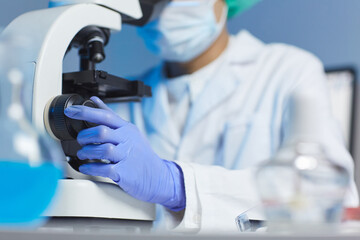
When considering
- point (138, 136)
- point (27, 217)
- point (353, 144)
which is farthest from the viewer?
point (353, 144)

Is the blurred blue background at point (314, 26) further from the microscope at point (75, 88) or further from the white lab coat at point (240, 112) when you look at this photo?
the microscope at point (75, 88)

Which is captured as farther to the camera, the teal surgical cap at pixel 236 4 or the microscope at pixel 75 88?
the teal surgical cap at pixel 236 4

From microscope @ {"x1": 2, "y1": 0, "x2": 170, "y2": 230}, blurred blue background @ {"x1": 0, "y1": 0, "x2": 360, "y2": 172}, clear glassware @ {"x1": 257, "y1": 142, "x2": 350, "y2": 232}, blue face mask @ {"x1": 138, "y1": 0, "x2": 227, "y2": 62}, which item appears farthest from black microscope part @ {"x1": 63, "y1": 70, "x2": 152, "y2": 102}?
blurred blue background @ {"x1": 0, "y1": 0, "x2": 360, "y2": 172}

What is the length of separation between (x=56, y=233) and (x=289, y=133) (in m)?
1.06

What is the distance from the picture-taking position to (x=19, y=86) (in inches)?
25.1

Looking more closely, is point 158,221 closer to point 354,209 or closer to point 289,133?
point 354,209

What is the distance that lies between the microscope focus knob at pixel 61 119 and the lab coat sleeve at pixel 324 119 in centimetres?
74

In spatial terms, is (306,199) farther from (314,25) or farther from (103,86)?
(314,25)

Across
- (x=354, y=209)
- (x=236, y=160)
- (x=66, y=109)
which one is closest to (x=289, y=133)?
(x=236, y=160)

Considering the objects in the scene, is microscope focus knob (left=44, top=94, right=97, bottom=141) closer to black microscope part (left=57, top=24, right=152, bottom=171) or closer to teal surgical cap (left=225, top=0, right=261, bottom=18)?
black microscope part (left=57, top=24, right=152, bottom=171)

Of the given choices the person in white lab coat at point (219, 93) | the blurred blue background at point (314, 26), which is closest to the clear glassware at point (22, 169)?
the person in white lab coat at point (219, 93)

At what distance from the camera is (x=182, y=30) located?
137cm

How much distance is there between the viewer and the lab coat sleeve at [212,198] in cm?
83

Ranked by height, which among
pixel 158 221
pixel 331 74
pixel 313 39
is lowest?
pixel 158 221
